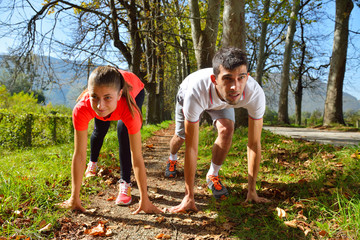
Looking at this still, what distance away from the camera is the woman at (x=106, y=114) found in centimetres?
219

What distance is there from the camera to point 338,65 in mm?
→ 9375

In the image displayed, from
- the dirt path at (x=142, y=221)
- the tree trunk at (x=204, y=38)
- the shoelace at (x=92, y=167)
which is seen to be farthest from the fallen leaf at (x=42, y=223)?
the tree trunk at (x=204, y=38)

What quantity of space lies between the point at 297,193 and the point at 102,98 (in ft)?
8.16

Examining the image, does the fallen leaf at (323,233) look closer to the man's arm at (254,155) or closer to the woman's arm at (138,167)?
the man's arm at (254,155)

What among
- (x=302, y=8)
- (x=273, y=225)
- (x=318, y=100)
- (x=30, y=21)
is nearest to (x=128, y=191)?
(x=273, y=225)

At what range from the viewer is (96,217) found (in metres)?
2.45

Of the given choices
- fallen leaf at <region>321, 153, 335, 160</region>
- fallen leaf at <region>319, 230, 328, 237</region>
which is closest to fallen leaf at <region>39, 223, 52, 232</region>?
fallen leaf at <region>319, 230, 328, 237</region>

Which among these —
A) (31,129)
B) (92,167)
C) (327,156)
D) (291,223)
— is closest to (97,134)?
(92,167)

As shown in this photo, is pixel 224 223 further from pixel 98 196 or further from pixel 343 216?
pixel 98 196

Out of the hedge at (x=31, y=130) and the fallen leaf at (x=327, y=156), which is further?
the hedge at (x=31, y=130)

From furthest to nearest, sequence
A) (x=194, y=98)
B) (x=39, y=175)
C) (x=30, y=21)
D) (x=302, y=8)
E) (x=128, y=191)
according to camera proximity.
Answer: (x=302, y=8), (x=30, y=21), (x=39, y=175), (x=128, y=191), (x=194, y=98)

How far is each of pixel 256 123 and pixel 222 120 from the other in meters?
0.53

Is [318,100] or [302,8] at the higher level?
[302,8]

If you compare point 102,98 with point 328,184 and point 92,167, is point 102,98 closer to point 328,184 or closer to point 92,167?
point 92,167
